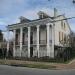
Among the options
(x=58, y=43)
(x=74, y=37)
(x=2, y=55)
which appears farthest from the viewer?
(x=74, y=37)

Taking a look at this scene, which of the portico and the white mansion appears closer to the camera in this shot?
the white mansion

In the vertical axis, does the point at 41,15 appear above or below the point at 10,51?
above

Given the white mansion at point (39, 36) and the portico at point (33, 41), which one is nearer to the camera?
the white mansion at point (39, 36)

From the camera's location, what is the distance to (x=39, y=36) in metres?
49.8

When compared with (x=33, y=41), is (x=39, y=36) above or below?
above

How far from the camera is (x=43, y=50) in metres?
48.3

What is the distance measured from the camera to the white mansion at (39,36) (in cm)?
4744

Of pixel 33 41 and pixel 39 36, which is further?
pixel 33 41

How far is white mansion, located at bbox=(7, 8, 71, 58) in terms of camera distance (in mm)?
47438

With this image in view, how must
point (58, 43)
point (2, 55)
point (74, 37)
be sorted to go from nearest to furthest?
1. point (58, 43)
2. point (2, 55)
3. point (74, 37)

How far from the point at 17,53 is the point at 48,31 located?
371 inches

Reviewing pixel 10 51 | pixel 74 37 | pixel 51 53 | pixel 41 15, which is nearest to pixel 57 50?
pixel 51 53

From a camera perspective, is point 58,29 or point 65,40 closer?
point 58,29

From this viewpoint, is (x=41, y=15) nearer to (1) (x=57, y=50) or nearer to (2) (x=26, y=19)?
(2) (x=26, y=19)
